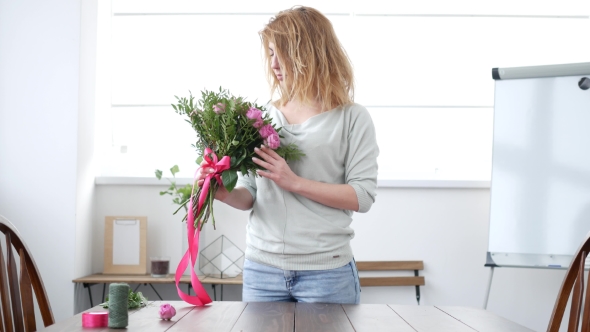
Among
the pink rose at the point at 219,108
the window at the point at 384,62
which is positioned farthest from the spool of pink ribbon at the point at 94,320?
the window at the point at 384,62

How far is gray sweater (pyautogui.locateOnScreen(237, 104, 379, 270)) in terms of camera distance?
168 centimetres

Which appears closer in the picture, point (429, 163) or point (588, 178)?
point (588, 178)

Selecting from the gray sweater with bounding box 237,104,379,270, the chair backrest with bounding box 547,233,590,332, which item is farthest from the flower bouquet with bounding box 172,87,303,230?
the chair backrest with bounding box 547,233,590,332

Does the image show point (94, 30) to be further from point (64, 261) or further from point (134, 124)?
point (64, 261)

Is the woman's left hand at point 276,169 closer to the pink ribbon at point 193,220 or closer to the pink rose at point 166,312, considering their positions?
the pink ribbon at point 193,220

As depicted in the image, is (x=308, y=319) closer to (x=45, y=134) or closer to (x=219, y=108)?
(x=219, y=108)

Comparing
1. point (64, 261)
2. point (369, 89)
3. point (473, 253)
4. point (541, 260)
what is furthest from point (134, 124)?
point (541, 260)

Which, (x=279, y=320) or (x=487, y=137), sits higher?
(x=487, y=137)

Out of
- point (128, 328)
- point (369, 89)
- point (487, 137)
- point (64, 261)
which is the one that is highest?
point (369, 89)

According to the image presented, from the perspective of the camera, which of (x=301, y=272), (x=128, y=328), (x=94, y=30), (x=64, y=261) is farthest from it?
(x=94, y=30)

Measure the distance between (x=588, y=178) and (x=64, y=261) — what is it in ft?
8.39

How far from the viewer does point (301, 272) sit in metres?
1.68

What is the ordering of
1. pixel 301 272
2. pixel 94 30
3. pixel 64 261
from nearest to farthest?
pixel 301 272 < pixel 64 261 < pixel 94 30

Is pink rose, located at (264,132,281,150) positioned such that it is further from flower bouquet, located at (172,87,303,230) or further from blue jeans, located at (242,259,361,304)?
blue jeans, located at (242,259,361,304)
